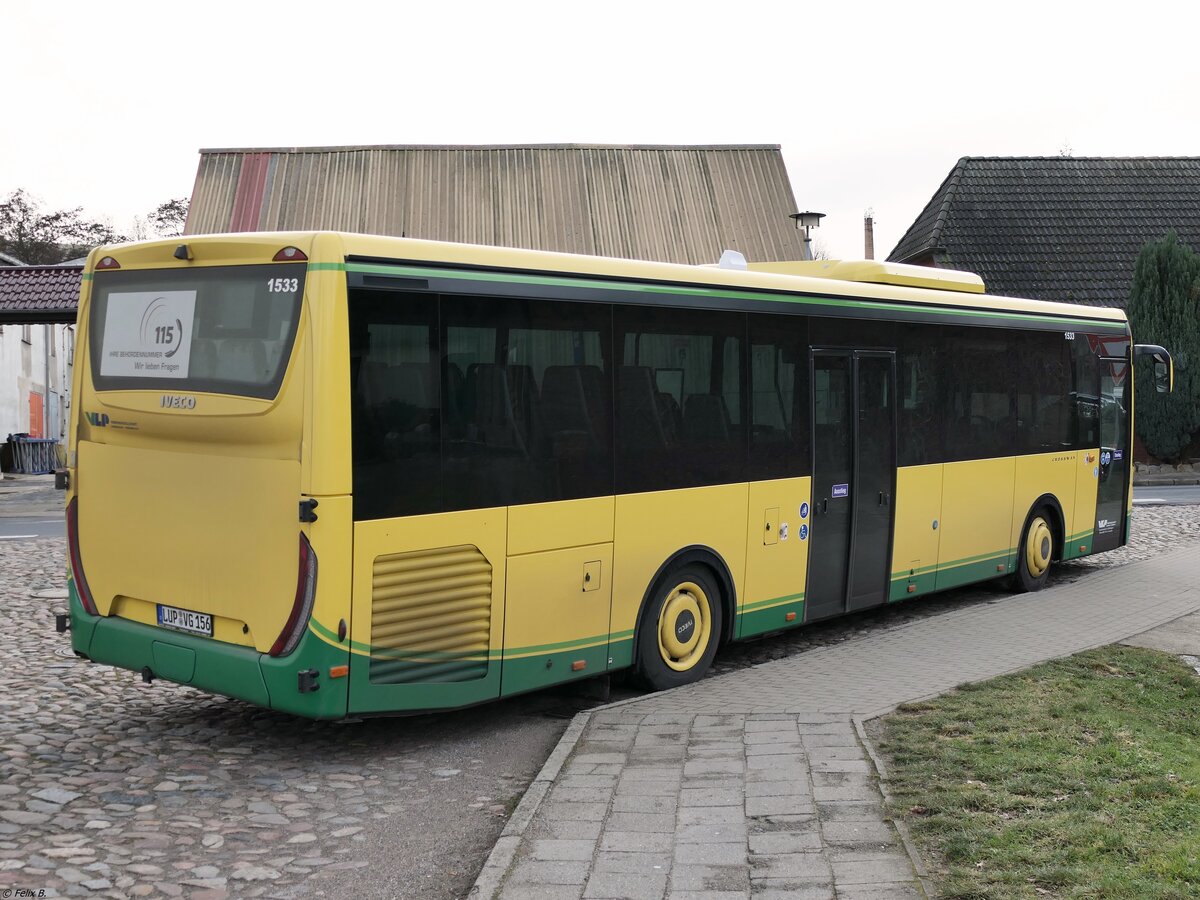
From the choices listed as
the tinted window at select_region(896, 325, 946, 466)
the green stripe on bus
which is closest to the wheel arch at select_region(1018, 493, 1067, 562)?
the green stripe on bus

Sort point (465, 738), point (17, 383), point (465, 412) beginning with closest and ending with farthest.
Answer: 1. point (465, 412)
2. point (465, 738)
3. point (17, 383)

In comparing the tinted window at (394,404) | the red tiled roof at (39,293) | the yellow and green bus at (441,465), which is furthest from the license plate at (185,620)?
the red tiled roof at (39,293)

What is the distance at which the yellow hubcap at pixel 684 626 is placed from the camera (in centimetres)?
888

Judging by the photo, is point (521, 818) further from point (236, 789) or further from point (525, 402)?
point (525, 402)

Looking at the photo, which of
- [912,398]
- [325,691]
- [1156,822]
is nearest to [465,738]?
[325,691]

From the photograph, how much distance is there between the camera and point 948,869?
5.12 meters

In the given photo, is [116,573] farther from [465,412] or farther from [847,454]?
[847,454]

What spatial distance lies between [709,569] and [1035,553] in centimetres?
568

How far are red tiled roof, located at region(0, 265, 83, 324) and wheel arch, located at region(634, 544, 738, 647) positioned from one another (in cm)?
1938

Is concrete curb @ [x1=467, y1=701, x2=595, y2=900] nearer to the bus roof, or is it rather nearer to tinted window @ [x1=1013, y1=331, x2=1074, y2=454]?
the bus roof

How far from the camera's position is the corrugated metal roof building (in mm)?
28984

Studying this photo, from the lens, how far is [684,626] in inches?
355

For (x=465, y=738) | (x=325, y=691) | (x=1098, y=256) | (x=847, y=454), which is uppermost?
(x=1098, y=256)

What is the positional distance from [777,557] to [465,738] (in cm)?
311
